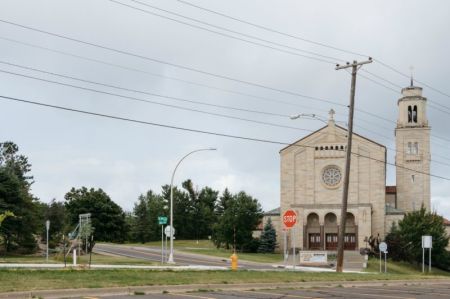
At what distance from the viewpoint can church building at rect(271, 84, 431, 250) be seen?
251 ft

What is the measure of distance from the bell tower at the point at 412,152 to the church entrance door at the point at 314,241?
42.7 feet

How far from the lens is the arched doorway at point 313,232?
257ft

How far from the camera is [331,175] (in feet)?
259

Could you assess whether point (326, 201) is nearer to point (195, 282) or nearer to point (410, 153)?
point (410, 153)

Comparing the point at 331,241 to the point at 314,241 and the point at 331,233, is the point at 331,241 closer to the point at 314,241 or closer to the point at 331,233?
the point at 331,233

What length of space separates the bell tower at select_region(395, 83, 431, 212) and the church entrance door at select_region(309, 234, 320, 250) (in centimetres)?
1302

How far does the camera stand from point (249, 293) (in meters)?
18.0

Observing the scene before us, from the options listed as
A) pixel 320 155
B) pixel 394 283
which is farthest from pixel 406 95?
pixel 394 283

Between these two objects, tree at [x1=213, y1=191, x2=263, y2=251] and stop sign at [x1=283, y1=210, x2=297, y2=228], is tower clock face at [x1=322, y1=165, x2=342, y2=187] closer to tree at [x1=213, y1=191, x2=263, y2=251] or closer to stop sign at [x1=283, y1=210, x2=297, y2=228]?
tree at [x1=213, y1=191, x2=263, y2=251]

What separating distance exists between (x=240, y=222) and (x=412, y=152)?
25.5 m

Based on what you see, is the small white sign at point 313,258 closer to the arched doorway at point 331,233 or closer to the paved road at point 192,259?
the paved road at point 192,259

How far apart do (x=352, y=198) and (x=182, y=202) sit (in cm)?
4534

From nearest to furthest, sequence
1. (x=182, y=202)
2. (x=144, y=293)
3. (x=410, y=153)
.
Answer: (x=144, y=293)
(x=410, y=153)
(x=182, y=202)

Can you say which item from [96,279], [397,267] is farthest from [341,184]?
[96,279]
